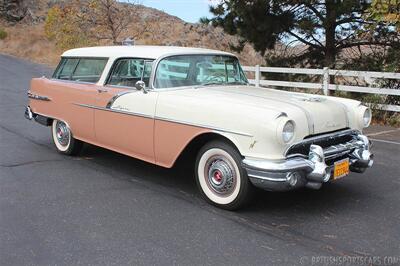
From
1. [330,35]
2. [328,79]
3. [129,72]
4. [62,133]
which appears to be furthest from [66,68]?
[330,35]

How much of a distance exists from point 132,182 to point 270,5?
8.43 metres

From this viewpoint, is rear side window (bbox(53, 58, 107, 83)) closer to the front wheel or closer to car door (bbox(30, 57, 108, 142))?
car door (bbox(30, 57, 108, 142))

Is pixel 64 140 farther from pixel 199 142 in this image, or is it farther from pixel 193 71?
pixel 199 142

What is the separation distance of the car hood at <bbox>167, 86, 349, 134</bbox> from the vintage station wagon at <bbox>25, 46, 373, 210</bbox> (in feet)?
0.04

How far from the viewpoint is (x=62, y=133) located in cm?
705

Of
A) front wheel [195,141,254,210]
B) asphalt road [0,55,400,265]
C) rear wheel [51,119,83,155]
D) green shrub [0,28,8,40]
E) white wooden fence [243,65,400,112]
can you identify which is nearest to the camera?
asphalt road [0,55,400,265]

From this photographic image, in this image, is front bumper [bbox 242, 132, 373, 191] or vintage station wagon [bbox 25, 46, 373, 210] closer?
front bumper [bbox 242, 132, 373, 191]

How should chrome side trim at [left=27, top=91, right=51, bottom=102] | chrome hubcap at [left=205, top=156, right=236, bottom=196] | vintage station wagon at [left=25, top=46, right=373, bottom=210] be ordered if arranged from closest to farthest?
vintage station wagon at [left=25, top=46, right=373, bottom=210]
chrome hubcap at [left=205, top=156, right=236, bottom=196]
chrome side trim at [left=27, top=91, right=51, bottom=102]

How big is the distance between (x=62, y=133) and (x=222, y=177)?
129 inches

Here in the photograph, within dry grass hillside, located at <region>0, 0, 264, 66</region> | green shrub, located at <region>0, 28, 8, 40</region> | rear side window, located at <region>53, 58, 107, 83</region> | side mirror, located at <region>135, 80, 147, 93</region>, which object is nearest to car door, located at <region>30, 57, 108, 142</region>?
rear side window, located at <region>53, 58, 107, 83</region>

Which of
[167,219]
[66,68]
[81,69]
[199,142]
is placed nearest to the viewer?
[167,219]

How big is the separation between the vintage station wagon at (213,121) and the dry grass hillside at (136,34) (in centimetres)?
1904

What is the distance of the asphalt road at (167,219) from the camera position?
147 inches

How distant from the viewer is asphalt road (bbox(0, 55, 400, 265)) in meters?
3.72
